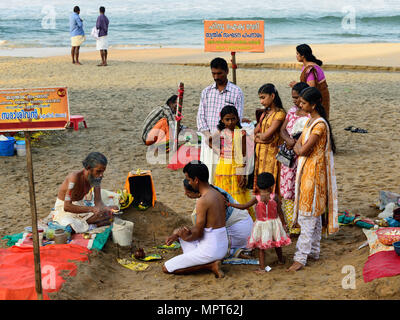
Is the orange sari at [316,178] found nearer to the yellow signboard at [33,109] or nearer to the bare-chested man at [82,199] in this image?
the bare-chested man at [82,199]

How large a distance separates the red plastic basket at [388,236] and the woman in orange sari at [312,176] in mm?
410

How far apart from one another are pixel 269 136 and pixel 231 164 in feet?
1.66

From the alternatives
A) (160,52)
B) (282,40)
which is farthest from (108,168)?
(282,40)

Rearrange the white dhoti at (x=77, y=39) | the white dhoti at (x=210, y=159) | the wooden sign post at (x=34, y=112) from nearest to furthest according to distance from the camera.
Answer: the wooden sign post at (x=34, y=112)
the white dhoti at (x=210, y=159)
the white dhoti at (x=77, y=39)

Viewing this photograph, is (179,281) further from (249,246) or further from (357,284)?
(357,284)

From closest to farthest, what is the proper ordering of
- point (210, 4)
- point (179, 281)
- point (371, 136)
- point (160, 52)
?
point (179, 281) → point (371, 136) → point (160, 52) → point (210, 4)

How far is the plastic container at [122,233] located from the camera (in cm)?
610

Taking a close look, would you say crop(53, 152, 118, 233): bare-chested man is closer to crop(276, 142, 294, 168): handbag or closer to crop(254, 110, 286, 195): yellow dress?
crop(254, 110, 286, 195): yellow dress

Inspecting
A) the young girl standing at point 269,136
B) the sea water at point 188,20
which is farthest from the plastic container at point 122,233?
the sea water at point 188,20

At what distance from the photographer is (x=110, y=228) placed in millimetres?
6211

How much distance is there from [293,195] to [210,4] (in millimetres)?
49857

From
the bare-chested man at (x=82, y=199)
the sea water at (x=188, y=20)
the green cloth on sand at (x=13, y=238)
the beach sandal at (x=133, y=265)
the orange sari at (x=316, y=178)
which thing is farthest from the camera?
the sea water at (x=188, y=20)

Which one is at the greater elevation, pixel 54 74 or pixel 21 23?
pixel 21 23

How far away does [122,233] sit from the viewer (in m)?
6.09
